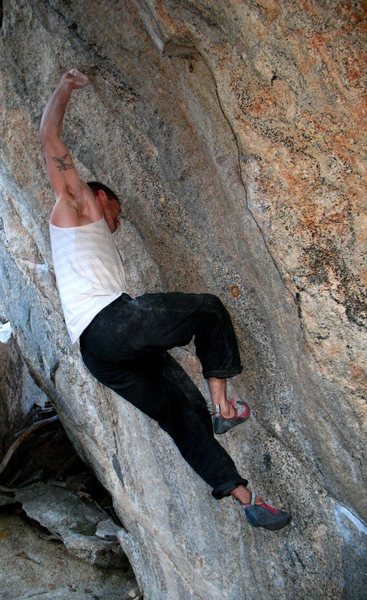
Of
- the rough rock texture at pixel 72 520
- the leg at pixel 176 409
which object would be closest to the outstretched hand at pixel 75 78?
the leg at pixel 176 409

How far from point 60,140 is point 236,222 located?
1093 mm

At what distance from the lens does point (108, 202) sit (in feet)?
12.9

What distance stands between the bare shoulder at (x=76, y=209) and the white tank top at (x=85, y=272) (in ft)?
0.11

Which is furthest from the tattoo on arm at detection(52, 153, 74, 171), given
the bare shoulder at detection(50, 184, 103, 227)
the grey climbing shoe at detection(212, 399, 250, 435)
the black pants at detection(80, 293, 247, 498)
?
the grey climbing shoe at detection(212, 399, 250, 435)

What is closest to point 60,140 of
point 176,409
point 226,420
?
point 176,409

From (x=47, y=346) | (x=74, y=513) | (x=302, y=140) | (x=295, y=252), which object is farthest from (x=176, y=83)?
(x=74, y=513)

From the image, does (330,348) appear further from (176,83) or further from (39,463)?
(39,463)

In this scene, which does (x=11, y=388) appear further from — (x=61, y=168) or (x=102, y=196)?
(x=61, y=168)

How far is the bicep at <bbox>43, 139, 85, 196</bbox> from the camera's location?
12.2ft

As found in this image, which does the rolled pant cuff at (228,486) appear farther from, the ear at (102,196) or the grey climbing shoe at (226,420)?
the ear at (102,196)

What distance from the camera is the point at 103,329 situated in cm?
362

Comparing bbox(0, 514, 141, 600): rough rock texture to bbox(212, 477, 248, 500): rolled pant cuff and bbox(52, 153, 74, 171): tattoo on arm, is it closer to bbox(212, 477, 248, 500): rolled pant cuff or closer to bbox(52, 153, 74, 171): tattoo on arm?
bbox(212, 477, 248, 500): rolled pant cuff

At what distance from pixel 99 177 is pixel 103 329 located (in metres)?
1.06

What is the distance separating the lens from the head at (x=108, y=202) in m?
3.91
